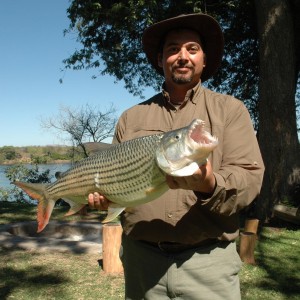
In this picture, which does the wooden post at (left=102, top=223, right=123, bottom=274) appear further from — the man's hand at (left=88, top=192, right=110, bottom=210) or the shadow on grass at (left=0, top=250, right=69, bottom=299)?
the man's hand at (left=88, top=192, right=110, bottom=210)

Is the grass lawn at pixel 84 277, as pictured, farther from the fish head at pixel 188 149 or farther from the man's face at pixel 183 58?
the fish head at pixel 188 149

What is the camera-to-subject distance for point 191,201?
299 cm

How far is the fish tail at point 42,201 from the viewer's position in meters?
3.60

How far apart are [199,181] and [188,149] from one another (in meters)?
0.24

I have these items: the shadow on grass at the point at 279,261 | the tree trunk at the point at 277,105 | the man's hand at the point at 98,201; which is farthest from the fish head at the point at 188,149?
the tree trunk at the point at 277,105

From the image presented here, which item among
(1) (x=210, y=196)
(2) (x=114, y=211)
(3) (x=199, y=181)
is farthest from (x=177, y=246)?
(3) (x=199, y=181)

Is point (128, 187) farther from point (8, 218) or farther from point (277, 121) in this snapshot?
point (8, 218)

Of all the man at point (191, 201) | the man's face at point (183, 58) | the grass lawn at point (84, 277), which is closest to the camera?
the man at point (191, 201)

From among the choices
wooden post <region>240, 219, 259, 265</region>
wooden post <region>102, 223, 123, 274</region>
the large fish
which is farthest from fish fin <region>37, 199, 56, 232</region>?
wooden post <region>240, 219, 259, 265</region>

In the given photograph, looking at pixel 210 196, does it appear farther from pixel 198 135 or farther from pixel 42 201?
pixel 42 201

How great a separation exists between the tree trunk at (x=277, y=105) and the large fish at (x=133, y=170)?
9.21 meters

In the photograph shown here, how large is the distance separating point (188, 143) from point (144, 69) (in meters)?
16.1

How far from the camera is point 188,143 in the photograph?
2.37 m

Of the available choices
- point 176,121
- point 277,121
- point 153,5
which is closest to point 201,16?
point 176,121
